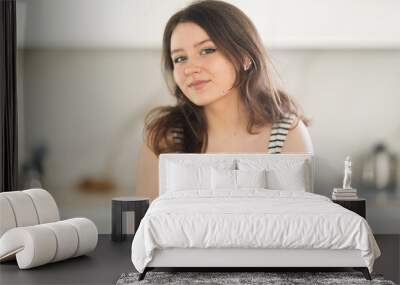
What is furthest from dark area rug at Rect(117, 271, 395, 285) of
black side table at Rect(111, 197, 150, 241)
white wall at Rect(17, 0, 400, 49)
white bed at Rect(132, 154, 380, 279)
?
white wall at Rect(17, 0, 400, 49)

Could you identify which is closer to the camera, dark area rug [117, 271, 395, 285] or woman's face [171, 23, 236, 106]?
dark area rug [117, 271, 395, 285]

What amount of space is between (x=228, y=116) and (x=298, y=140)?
0.77 m

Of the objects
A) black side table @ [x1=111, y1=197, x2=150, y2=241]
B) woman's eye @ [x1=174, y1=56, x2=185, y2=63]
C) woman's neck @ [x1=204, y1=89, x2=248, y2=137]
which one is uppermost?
woman's eye @ [x1=174, y1=56, x2=185, y2=63]

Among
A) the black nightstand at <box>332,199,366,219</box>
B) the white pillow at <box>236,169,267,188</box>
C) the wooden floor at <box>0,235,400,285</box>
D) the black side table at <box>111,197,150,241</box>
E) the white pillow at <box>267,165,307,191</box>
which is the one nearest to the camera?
the wooden floor at <box>0,235,400,285</box>

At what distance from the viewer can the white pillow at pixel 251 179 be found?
631 centimetres

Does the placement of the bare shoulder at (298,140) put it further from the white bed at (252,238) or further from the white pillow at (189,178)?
the white bed at (252,238)

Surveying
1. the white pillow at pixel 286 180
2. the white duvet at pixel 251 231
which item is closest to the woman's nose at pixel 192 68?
the white pillow at pixel 286 180

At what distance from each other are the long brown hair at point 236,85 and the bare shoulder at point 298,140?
0.11 m

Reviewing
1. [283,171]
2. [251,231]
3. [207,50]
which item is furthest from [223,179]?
[251,231]

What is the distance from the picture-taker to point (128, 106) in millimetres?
7184

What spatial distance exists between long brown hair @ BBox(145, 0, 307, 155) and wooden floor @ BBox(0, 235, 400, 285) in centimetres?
136

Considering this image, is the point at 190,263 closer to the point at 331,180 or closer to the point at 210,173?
the point at 210,173

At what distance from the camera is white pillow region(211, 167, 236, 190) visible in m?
6.32

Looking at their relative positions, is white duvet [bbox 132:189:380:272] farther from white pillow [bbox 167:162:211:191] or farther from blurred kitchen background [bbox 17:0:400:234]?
blurred kitchen background [bbox 17:0:400:234]
